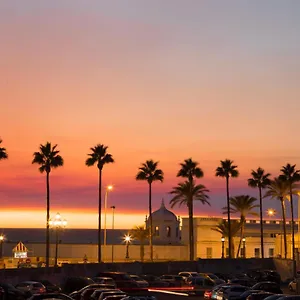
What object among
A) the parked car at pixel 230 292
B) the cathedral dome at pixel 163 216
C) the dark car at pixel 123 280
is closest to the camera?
the parked car at pixel 230 292

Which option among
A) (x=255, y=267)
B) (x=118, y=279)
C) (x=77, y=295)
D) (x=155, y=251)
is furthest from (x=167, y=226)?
(x=77, y=295)

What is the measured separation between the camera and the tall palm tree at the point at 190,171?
312ft

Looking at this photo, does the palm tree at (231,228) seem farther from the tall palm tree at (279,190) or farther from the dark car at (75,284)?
the dark car at (75,284)

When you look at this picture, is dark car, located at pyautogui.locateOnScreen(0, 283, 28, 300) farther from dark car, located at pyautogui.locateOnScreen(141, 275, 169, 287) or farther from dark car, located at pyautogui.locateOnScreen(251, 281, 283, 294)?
dark car, located at pyautogui.locateOnScreen(141, 275, 169, 287)

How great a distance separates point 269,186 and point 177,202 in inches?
605

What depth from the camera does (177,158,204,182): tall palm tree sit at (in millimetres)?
95188

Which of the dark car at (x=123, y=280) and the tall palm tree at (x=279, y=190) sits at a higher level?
the tall palm tree at (x=279, y=190)

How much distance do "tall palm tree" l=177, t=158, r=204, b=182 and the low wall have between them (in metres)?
16.4

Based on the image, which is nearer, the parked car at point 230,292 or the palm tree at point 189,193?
the parked car at point 230,292

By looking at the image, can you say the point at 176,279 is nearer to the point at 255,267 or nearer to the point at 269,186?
the point at 255,267

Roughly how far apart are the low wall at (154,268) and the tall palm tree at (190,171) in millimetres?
16391

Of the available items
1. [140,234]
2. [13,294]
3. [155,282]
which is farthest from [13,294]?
[140,234]

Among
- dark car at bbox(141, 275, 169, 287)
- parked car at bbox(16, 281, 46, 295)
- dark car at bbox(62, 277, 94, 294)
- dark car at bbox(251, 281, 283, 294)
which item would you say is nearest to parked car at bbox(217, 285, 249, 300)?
dark car at bbox(251, 281, 283, 294)

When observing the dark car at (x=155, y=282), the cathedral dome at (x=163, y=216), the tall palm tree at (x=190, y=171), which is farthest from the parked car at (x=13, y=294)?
the cathedral dome at (x=163, y=216)
